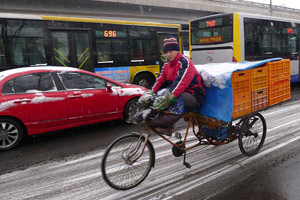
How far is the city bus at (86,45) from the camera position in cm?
907

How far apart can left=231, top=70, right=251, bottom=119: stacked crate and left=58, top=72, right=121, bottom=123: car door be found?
3273 mm

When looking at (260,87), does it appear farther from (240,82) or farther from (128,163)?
(128,163)

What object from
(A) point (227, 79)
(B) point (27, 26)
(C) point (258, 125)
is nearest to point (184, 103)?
(A) point (227, 79)

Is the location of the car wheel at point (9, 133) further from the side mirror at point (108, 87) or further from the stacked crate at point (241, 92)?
the stacked crate at point (241, 92)

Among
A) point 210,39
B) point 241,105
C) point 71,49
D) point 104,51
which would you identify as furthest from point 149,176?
point 210,39

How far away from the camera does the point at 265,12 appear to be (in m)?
39.3

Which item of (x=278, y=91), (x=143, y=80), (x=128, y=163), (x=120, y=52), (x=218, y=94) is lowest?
(x=128, y=163)

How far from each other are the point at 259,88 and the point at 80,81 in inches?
148

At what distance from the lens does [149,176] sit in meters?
3.52

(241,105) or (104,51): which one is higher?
(104,51)

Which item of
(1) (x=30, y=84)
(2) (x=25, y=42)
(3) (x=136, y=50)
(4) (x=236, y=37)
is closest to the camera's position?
(1) (x=30, y=84)

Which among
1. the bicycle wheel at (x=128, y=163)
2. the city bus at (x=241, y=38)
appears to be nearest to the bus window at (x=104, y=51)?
the city bus at (x=241, y=38)

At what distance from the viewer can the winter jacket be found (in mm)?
3291

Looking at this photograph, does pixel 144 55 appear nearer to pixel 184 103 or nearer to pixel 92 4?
pixel 184 103
